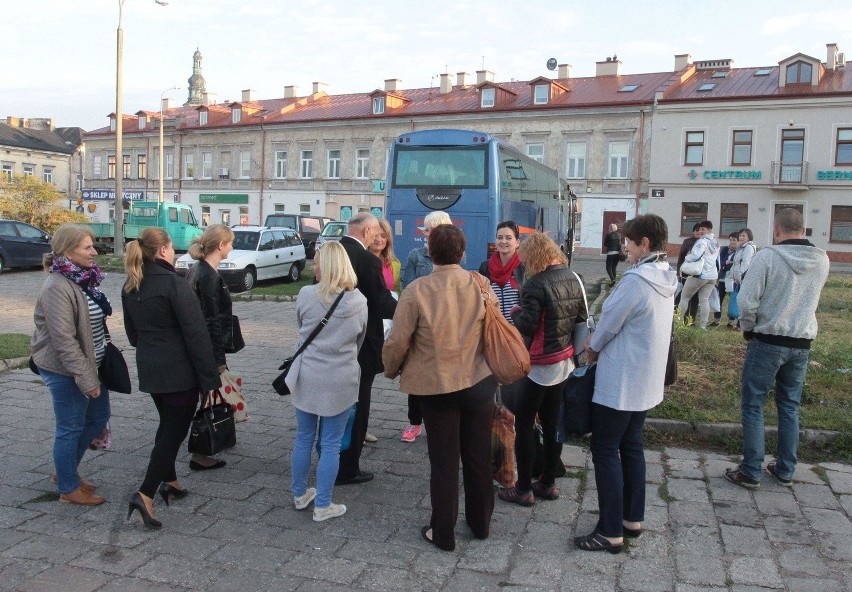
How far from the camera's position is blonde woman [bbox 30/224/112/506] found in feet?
15.2

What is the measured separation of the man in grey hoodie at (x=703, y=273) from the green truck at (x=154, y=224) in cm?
2402

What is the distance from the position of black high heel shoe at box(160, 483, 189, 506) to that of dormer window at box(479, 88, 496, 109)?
4309 cm

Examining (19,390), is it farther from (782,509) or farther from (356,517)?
(782,509)

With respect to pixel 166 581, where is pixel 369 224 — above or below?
above

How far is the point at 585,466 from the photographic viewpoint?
584 cm

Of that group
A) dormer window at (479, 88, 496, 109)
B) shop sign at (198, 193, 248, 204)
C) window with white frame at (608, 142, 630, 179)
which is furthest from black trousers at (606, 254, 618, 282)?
shop sign at (198, 193, 248, 204)

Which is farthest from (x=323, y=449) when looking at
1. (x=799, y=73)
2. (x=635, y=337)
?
(x=799, y=73)

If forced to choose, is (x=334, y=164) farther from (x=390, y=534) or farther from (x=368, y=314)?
(x=390, y=534)

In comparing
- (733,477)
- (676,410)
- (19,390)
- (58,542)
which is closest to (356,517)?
(58,542)

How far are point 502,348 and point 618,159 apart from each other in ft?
132

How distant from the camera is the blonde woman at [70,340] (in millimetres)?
4633

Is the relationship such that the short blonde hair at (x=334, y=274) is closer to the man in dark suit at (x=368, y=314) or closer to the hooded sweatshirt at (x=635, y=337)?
the man in dark suit at (x=368, y=314)

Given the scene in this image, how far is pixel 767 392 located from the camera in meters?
5.33

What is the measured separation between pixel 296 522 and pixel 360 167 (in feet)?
152
